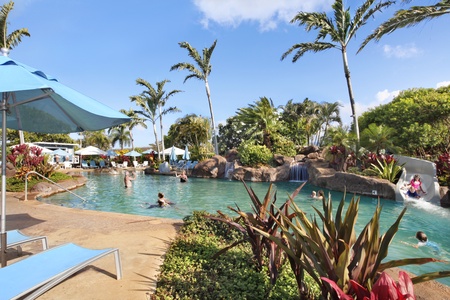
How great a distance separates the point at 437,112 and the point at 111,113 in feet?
72.8

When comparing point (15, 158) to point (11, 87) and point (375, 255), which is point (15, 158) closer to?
point (11, 87)

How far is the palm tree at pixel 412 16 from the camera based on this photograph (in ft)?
30.6

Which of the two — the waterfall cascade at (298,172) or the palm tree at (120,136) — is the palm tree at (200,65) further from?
the palm tree at (120,136)

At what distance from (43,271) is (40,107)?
9.00ft

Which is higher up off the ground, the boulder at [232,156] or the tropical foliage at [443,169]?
the boulder at [232,156]

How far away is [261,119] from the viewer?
25312mm

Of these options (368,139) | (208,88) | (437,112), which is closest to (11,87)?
(368,139)

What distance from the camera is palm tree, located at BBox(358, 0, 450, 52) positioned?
30.6 feet

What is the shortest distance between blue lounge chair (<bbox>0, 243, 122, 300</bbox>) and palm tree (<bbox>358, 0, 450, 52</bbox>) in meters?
12.4

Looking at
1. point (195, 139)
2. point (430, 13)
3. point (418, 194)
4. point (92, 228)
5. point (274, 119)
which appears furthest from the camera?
point (195, 139)

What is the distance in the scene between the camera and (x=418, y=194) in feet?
37.0

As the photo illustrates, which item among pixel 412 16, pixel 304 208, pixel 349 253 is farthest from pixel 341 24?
pixel 349 253

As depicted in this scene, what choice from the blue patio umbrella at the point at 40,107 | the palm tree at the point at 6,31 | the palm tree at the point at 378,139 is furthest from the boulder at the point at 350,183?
the palm tree at the point at 6,31

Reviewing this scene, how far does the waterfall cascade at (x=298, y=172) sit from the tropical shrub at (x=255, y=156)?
2.33 m
